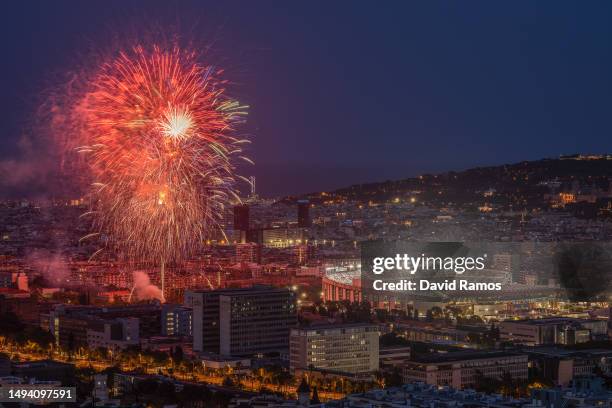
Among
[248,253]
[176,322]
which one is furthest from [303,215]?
[176,322]

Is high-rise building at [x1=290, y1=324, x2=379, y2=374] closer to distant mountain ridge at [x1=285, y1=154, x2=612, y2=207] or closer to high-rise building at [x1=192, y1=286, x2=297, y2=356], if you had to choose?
high-rise building at [x1=192, y1=286, x2=297, y2=356]

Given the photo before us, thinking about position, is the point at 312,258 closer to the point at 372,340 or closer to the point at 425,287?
the point at 425,287

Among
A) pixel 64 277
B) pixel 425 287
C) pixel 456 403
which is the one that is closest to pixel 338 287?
pixel 425 287

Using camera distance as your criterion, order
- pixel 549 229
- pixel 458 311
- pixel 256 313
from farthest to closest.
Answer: pixel 549 229 < pixel 458 311 < pixel 256 313

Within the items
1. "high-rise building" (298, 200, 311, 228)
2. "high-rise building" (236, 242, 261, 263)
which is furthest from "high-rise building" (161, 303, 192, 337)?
"high-rise building" (298, 200, 311, 228)

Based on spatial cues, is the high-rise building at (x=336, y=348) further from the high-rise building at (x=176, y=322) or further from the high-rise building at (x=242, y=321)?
the high-rise building at (x=176, y=322)

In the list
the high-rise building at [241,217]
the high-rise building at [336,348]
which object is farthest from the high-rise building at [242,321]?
the high-rise building at [241,217]
